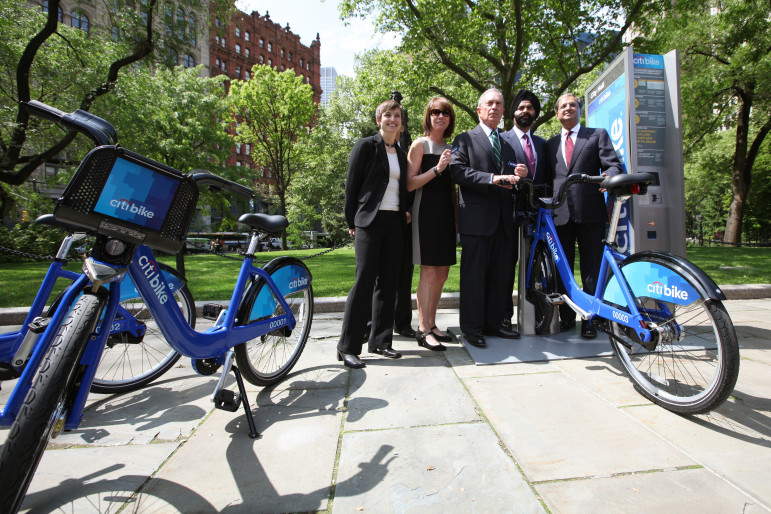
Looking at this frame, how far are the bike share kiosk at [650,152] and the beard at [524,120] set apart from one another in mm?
875

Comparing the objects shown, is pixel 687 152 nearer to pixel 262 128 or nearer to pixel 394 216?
pixel 394 216

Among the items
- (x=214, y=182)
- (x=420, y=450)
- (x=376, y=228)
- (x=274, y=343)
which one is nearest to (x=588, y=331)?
(x=376, y=228)

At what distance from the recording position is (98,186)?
157 centimetres

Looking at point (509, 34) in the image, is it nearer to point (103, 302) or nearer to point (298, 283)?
point (298, 283)

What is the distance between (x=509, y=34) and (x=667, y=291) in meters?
13.7

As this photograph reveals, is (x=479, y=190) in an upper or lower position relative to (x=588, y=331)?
upper

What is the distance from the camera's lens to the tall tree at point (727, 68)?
16.0m

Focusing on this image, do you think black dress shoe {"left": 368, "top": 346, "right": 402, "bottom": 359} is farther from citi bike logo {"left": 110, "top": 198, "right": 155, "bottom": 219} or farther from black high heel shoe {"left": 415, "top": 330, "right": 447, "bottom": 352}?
citi bike logo {"left": 110, "top": 198, "right": 155, "bottom": 219}

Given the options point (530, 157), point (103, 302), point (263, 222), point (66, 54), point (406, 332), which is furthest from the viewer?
point (66, 54)

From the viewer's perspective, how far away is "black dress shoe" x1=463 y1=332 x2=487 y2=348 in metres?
3.52

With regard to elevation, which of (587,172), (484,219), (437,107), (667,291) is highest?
(437,107)

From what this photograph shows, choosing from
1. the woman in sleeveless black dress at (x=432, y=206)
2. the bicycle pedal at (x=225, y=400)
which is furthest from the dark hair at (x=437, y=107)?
the bicycle pedal at (x=225, y=400)

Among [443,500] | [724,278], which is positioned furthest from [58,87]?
[724,278]

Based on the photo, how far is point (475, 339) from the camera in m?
3.57
